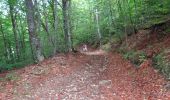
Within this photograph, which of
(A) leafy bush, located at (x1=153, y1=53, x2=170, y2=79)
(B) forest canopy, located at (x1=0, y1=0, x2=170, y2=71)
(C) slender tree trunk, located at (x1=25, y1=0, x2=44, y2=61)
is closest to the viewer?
(A) leafy bush, located at (x1=153, y1=53, x2=170, y2=79)

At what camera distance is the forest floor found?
984 centimetres

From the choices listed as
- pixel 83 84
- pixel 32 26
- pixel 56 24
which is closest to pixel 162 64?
pixel 83 84

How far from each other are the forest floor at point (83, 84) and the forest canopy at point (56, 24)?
3.15 metres

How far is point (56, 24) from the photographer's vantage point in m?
19.0

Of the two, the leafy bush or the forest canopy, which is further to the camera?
the forest canopy

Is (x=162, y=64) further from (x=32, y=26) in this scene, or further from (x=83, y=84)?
(x=32, y=26)

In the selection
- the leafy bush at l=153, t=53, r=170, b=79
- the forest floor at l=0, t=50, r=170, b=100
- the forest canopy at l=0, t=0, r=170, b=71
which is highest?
the forest canopy at l=0, t=0, r=170, b=71

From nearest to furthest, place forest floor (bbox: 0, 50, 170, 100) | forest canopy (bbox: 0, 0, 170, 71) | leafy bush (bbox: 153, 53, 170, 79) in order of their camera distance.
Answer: forest floor (bbox: 0, 50, 170, 100) → leafy bush (bbox: 153, 53, 170, 79) → forest canopy (bbox: 0, 0, 170, 71)

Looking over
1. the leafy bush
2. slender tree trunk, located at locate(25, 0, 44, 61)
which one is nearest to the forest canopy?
slender tree trunk, located at locate(25, 0, 44, 61)

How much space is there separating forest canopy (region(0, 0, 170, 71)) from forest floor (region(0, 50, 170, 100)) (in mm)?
3150

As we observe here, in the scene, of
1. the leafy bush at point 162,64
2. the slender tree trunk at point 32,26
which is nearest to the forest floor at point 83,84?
the leafy bush at point 162,64

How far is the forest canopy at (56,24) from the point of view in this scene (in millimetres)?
16391

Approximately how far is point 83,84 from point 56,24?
318 inches

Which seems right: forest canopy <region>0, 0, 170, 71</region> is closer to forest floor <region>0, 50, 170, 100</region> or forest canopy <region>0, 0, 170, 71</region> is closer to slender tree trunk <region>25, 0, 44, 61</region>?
slender tree trunk <region>25, 0, 44, 61</region>
